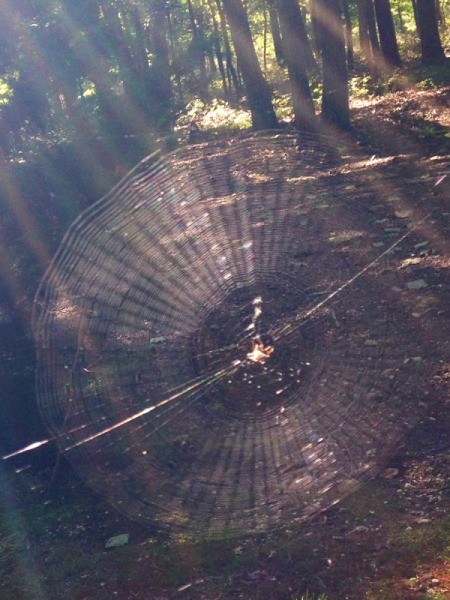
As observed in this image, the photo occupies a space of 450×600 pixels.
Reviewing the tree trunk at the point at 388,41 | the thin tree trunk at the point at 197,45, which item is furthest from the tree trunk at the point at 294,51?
the thin tree trunk at the point at 197,45

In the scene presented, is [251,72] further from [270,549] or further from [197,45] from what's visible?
[197,45]

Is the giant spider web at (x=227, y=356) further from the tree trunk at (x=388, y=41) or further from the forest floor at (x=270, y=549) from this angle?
the tree trunk at (x=388, y=41)

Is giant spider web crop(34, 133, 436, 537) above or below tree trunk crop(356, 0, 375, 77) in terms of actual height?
below

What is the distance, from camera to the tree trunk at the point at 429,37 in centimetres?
1986

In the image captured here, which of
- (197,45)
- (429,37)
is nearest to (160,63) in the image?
(197,45)

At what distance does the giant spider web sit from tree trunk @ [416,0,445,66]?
53.2 feet

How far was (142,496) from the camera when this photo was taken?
4129 millimetres

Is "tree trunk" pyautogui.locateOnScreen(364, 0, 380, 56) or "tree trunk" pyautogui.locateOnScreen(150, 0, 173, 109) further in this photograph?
"tree trunk" pyautogui.locateOnScreen(150, 0, 173, 109)

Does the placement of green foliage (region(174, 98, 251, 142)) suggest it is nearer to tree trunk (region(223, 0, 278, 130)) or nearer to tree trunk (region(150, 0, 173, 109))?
tree trunk (region(150, 0, 173, 109))

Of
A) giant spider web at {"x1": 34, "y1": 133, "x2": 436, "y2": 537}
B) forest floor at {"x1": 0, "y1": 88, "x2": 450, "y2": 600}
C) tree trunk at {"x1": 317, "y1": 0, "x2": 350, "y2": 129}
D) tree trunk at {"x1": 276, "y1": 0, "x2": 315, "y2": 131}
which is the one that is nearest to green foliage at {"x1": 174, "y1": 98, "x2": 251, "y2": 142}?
tree trunk at {"x1": 276, "y1": 0, "x2": 315, "y2": 131}

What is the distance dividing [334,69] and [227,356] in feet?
35.5

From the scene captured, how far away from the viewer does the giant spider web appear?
380cm

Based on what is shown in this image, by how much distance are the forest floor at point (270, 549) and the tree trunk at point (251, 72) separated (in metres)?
10.6

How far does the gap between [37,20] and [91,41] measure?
207 centimetres
